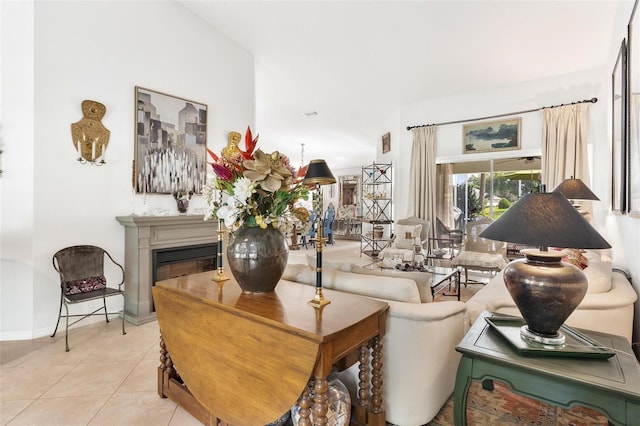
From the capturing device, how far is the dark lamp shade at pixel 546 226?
104 cm

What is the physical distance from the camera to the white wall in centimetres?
265

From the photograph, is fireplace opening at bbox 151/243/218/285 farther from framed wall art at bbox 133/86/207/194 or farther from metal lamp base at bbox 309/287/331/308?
metal lamp base at bbox 309/287/331/308

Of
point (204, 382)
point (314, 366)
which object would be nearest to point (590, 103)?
point (314, 366)

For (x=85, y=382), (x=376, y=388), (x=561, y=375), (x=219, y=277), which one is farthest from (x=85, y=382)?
(x=561, y=375)

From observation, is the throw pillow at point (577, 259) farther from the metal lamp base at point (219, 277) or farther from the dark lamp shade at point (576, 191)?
the metal lamp base at point (219, 277)

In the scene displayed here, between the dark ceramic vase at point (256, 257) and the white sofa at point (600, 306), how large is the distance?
4.01ft

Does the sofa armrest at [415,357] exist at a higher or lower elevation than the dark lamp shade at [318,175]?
lower

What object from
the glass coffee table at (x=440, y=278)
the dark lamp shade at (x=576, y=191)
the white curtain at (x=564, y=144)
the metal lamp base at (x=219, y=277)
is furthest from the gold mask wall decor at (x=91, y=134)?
the white curtain at (x=564, y=144)

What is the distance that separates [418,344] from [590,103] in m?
4.64

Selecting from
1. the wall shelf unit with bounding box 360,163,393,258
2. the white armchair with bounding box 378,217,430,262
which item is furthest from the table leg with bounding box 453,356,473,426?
the wall shelf unit with bounding box 360,163,393,258

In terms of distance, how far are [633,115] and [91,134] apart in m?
4.23

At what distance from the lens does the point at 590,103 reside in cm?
413

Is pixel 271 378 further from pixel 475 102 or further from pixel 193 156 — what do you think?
pixel 475 102

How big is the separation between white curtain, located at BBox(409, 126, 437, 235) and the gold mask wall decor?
15.2 ft
